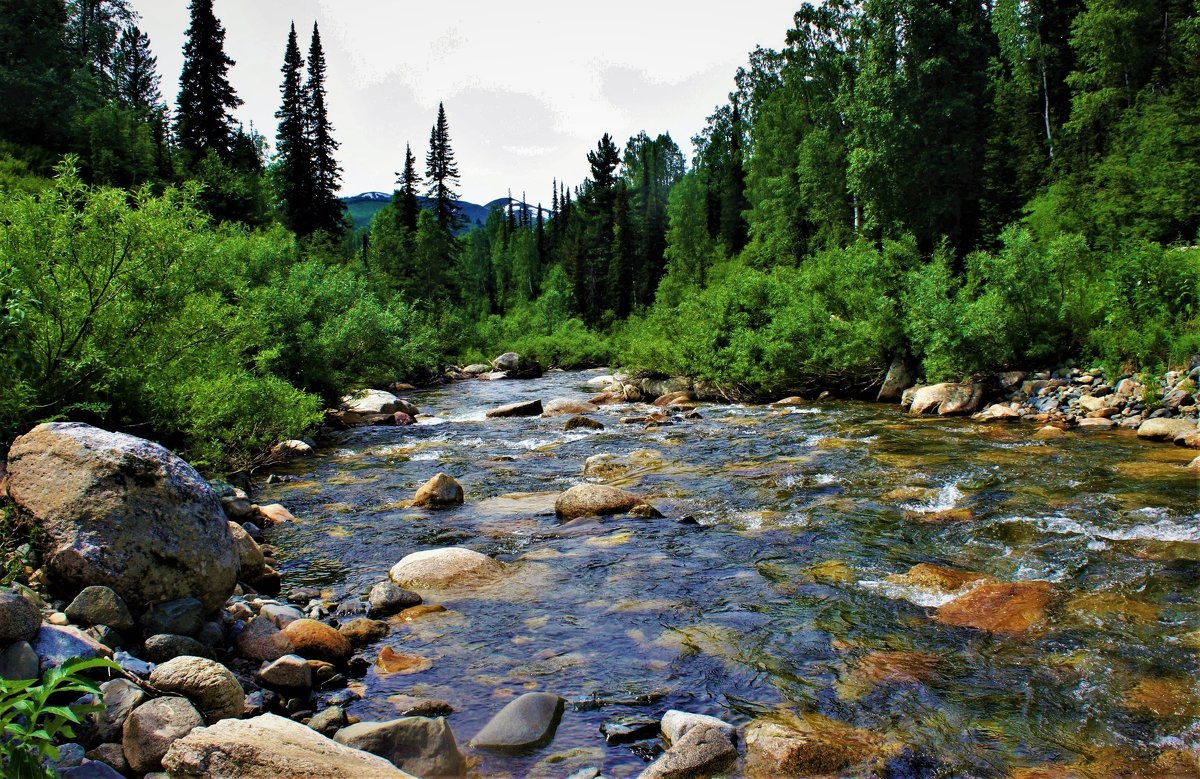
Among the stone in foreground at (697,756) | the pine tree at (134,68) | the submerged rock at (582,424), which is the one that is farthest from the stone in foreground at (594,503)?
the pine tree at (134,68)

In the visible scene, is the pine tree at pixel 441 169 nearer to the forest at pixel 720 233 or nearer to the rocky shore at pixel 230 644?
the forest at pixel 720 233

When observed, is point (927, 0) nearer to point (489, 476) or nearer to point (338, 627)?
point (489, 476)

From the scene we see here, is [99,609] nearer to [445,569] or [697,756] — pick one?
[445,569]

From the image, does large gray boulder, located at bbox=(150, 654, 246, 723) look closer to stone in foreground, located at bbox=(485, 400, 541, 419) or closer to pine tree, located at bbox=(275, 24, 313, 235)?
stone in foreground, located at bbox=(485, 400, 541, 419)

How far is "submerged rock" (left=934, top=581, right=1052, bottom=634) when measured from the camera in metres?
5.61

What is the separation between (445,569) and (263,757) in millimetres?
3857

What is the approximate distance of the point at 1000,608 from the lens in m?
5.84

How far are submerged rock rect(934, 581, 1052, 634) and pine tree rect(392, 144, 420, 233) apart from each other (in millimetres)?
60843

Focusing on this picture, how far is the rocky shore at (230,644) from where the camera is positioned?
3617 millimetres

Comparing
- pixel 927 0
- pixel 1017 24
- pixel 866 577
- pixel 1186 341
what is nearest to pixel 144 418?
pixel 866 577

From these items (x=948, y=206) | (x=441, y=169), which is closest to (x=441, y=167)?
(x=441, y=169)

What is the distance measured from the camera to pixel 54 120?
37.1m

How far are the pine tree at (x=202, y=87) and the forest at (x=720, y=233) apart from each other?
0.18 meters

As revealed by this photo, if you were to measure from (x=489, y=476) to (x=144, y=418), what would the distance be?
18.3 feet
